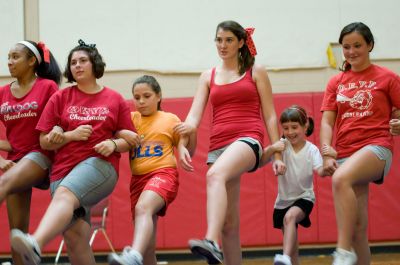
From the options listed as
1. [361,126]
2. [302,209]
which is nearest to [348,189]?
[361,126]

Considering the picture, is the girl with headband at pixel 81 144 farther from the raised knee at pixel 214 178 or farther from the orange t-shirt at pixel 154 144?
the raised knee at pixel 214 178

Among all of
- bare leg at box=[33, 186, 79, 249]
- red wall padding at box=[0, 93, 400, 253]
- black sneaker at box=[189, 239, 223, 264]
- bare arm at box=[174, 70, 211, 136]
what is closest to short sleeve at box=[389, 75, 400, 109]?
bare arm at box=[174, 70, 211, 136]

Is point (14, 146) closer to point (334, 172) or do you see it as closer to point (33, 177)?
point (33, 177)

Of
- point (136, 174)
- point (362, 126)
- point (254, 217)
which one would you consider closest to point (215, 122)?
point (136, 174)

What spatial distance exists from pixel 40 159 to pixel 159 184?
2.73ft

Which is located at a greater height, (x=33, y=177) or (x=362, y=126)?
(x=362, y=126)

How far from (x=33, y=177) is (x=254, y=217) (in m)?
4.25

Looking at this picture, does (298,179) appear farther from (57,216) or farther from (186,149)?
(57,216)

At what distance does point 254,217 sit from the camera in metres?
7.66

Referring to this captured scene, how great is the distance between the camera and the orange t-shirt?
4023 mm

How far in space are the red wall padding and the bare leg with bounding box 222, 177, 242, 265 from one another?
3641mm

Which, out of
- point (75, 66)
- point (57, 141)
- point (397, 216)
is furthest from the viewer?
point (397, 216)

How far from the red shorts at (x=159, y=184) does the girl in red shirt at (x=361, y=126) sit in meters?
1.05

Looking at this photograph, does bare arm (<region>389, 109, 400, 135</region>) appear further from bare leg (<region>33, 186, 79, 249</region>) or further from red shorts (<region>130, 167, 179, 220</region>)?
bare leg (<region>33, 186, 79, 249</region>)
